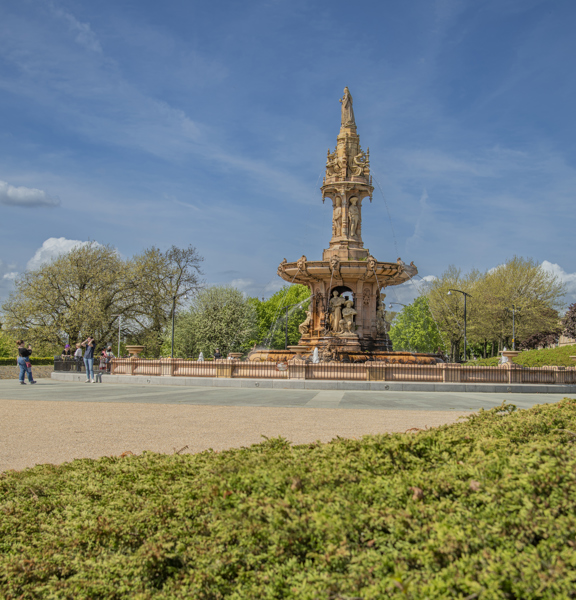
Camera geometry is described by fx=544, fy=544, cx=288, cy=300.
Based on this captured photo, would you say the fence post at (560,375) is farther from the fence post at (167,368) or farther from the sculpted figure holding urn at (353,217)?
the fence post at (167,368)

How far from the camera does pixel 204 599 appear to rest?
2656mm

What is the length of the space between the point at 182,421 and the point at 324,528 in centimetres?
770

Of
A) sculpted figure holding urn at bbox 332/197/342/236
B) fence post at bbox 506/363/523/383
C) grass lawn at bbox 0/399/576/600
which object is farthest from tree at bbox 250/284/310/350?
grass lawn at bbox 0/399/576/600

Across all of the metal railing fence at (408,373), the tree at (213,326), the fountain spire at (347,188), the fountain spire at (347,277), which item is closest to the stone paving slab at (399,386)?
the metal railing fence at (408,373)

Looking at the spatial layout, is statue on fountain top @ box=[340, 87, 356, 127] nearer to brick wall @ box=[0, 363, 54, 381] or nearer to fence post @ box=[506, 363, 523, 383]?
fence post @ box=[506, 363, 523, 383]

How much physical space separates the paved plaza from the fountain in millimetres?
10701

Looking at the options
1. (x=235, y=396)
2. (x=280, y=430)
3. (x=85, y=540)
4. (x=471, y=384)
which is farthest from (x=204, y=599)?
(x=471, y=384)

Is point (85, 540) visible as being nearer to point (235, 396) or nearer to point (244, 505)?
point (244, 505)

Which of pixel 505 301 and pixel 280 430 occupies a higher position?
pixel 505 301

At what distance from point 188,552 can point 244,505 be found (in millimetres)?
375

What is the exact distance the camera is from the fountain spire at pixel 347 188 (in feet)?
99.4

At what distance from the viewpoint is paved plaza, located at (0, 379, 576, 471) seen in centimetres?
736

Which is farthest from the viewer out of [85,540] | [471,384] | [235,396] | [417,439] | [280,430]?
[471,384]

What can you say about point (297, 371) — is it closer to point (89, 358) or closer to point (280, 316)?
point (89, 358)
